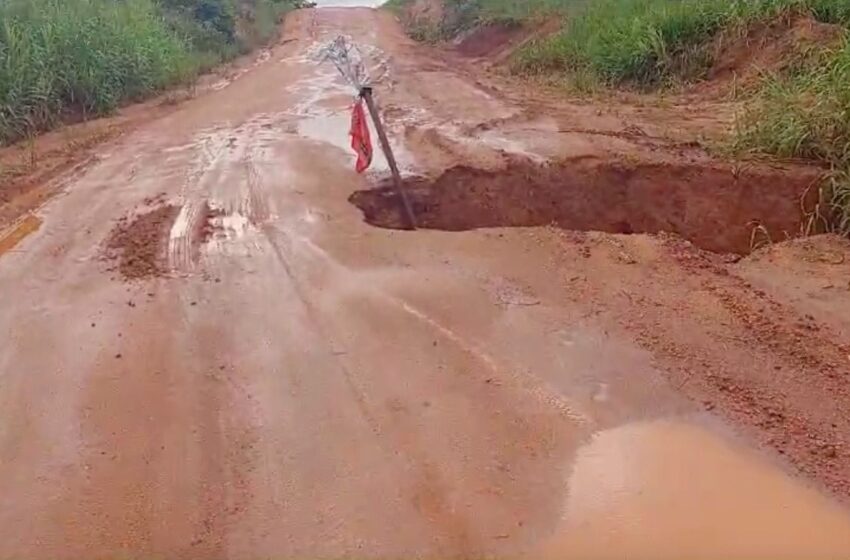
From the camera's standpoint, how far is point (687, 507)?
293 centimetres

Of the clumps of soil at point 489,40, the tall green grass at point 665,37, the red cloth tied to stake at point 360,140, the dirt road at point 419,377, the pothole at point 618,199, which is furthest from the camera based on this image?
the clumps of soil at point 489,40

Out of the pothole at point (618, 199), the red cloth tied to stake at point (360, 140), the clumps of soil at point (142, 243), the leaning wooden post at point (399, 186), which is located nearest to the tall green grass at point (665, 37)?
the pothole at point (618, 199)

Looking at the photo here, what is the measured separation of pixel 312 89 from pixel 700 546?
33.3ft

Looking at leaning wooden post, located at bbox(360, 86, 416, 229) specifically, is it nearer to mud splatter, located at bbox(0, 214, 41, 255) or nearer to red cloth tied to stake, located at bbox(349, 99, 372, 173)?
red cloth tied to stake, located at bbox(349, 99, 372, 173)

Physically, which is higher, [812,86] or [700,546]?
[812,86]

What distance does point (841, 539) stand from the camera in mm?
2777

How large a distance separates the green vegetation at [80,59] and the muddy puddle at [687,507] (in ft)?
26.9

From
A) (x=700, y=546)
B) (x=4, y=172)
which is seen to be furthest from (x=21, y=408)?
(x=4, y=172)

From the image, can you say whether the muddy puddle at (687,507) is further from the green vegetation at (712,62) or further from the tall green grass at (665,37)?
the tall green grass at (665,37)

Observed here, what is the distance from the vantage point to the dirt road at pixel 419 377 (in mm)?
2906

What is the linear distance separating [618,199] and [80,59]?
7.56m

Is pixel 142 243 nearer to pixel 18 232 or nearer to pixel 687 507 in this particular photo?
pixel 18 232

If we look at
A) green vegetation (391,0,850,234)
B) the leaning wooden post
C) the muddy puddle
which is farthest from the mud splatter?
green vegetation (391,0,850,234)

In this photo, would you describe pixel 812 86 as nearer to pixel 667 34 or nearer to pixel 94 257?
pixel 667 34
